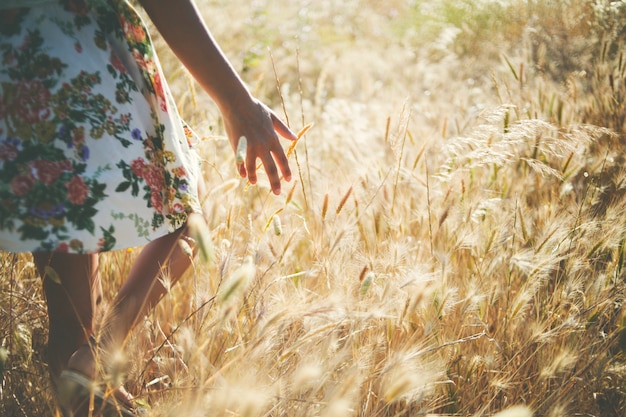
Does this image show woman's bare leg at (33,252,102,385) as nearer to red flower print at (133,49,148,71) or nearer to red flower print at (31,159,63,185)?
red flower print at (31,159,63,185)

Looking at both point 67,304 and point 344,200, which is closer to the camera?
point 67,304

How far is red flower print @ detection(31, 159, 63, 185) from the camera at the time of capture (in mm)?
758

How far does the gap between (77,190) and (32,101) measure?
0.17 metres

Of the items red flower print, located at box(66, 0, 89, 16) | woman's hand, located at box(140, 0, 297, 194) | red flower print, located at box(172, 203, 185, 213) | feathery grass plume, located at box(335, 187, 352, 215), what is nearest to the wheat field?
feathery grass plume, located at box(335, 187, 352, 215)

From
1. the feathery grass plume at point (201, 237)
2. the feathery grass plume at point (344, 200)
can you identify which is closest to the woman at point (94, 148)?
the feathery grass plume at point (201, 237)

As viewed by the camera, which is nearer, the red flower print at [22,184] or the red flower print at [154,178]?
the red flower print at [22,184]

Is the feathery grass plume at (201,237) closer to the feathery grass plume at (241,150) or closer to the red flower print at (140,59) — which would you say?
the feathery grass plume at (241,150)

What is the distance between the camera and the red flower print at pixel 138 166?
0.85m

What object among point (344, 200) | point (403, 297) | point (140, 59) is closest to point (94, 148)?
point (140, 59)

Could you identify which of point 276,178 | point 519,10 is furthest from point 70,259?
point 519,10

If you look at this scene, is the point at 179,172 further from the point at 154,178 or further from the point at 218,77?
the point at 218,77

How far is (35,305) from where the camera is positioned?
116cm

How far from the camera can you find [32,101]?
770 millimetres

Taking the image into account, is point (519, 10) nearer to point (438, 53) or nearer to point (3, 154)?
point (438, 53)
